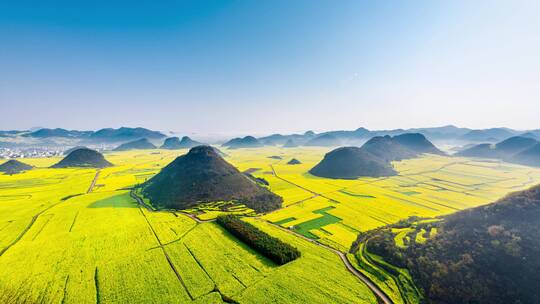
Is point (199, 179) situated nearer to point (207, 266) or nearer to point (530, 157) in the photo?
point (207, 266)

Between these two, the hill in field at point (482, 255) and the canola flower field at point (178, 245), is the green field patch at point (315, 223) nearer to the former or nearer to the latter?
the canola flower field at point (178, 245)

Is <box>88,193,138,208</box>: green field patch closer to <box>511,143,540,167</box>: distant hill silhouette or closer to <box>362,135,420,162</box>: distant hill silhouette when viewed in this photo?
<box>362,135,420,162</box>: distant hill silhouette

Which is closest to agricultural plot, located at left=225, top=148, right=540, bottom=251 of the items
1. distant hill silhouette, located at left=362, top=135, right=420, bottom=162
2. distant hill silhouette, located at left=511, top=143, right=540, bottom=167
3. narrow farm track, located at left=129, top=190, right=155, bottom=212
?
narrow farm track, located at left=129, top=190, right=155, bottom=212

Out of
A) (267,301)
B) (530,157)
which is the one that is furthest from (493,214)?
(530,157)

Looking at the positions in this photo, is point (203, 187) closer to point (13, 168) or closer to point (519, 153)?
point (13, 168)

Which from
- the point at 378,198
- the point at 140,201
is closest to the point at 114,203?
the point at 140,201

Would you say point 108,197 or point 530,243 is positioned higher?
point 530,243
